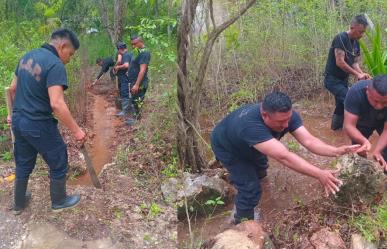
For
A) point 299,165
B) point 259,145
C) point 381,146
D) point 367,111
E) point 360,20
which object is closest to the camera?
point 299,165

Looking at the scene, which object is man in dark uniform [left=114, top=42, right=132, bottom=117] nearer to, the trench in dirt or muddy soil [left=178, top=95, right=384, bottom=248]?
muddy soil [left=178, top=95, right=384, bottom=248]

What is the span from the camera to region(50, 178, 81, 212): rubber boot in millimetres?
3824

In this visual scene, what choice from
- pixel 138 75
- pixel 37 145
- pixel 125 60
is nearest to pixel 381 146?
pixel 37 145

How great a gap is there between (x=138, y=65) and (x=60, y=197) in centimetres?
371

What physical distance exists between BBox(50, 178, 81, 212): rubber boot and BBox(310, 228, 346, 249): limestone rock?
212cm

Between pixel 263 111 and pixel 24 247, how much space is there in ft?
7.24

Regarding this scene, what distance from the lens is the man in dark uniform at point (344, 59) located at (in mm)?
5277

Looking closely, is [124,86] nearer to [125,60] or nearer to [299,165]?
[125,60]

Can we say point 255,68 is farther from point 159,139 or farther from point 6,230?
point 6,230

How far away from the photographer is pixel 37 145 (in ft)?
12.0

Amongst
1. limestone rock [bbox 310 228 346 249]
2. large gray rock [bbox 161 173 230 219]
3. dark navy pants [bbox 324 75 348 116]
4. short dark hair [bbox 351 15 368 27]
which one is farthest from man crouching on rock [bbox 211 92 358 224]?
short dark hair [bbox 351 15 368 27]

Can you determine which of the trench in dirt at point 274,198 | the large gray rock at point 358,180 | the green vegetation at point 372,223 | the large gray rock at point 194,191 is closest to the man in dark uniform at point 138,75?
the large gray rock at point 194,191

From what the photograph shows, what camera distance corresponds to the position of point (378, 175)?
334 cm

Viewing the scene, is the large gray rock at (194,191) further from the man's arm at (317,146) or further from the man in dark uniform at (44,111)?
the man's arm at (317,146)
